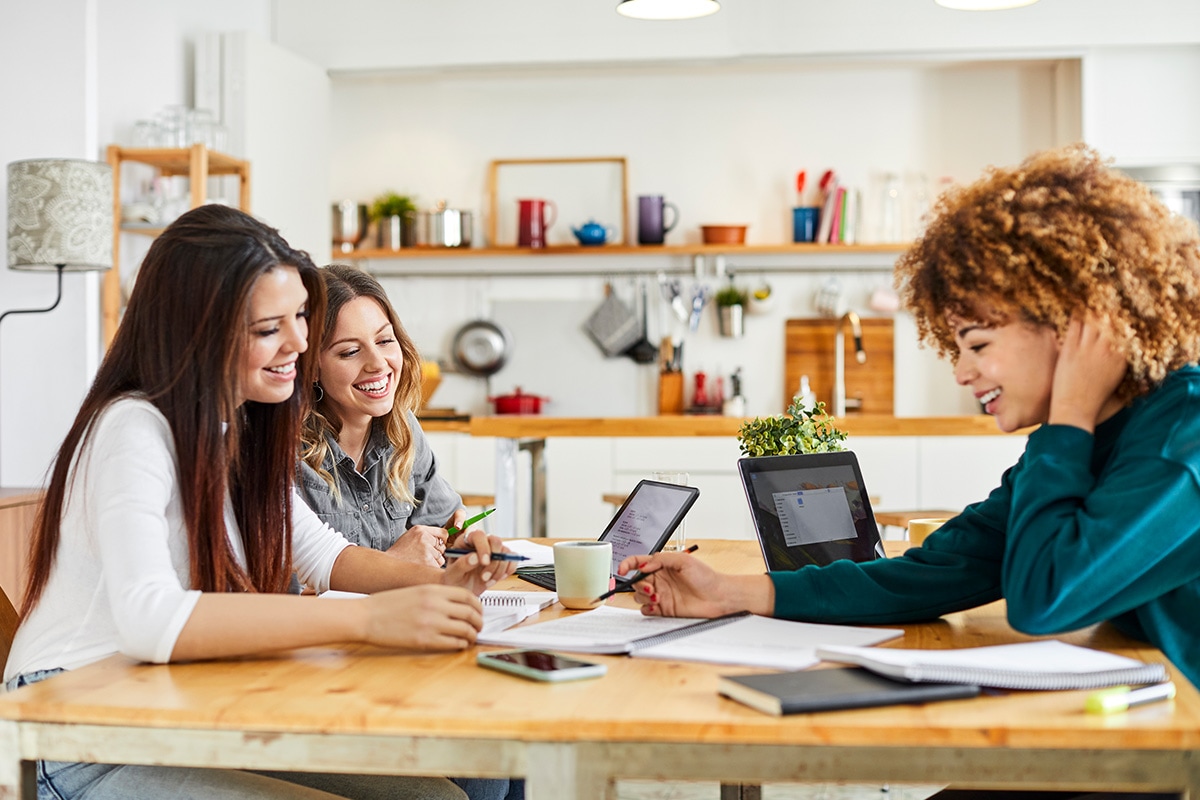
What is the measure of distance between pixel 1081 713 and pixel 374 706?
609 millimetres

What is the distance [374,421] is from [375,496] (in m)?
0.16

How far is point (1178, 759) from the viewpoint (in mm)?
968

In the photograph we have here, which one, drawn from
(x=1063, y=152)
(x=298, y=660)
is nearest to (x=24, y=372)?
(x=298, y=660)

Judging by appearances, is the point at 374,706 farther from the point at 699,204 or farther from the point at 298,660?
the point at 699,204

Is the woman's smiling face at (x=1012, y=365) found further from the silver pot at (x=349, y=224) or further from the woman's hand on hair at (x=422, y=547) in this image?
the silver pot at (x=349, y=224)

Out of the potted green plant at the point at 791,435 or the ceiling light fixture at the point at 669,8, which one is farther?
the ceiling light fixture at the point at 669,8

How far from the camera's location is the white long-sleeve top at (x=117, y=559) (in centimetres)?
123

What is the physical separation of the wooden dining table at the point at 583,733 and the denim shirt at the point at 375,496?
0.94 meters

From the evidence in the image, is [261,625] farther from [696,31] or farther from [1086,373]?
[696,31]

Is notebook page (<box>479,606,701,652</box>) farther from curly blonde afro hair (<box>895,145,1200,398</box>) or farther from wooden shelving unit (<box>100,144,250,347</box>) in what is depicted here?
wooden shelving unit (<box>100,144,250,347</box>)

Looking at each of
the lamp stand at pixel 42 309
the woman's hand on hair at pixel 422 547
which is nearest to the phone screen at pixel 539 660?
the woman's hand on hair at pixel 422 547

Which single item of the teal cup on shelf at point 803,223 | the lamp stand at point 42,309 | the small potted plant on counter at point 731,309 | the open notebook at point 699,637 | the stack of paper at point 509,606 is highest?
the teal cup on shelf at point 803,223

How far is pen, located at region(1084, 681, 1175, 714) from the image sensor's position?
1022 mm

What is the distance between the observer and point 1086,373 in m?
1.25
